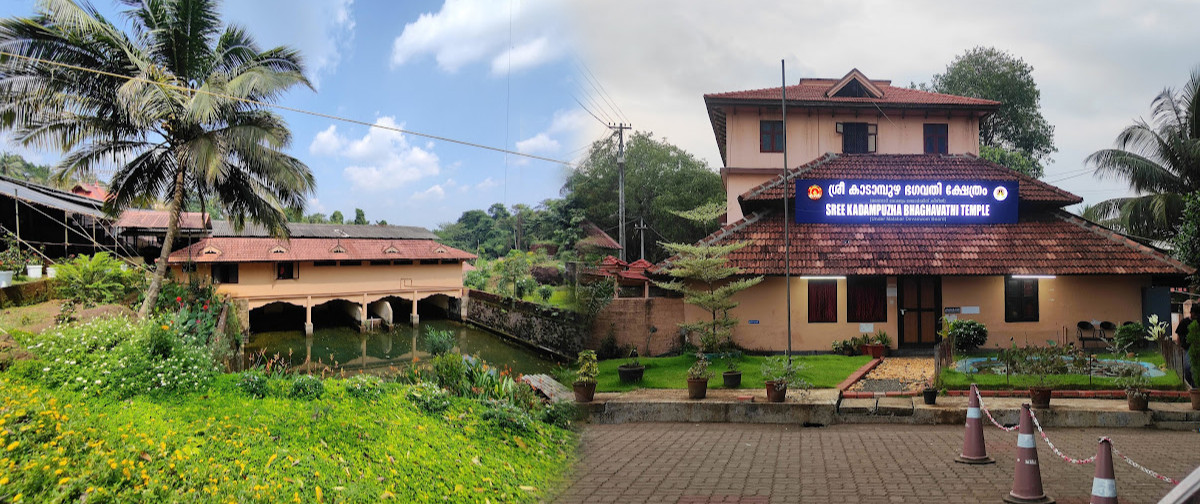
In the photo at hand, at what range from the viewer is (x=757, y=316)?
1428 cm

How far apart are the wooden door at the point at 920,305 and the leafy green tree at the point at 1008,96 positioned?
18.0 metres

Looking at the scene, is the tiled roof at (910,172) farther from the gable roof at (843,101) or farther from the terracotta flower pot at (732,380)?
the terracotta flower pot at (732,380)

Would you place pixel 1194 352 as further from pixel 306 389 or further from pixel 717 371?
pixel 306 389

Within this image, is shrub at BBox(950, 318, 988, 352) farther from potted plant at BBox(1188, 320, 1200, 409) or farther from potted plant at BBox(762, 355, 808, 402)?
potted plant at BBox(762, 355, 808, 402)

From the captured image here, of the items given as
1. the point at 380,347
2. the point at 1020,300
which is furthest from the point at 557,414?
the point at 380,347

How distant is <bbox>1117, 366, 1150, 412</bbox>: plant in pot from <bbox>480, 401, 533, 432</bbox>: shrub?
8832mm

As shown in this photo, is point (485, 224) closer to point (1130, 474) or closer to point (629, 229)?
point (629, 229)

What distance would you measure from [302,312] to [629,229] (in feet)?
59.0

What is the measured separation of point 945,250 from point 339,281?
2516 centimetres

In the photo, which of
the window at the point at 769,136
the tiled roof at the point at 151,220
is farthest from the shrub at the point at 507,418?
the tiled roof at the point at 151,220

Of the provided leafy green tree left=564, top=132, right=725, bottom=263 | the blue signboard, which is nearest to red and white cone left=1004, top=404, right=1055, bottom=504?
the blue signboard

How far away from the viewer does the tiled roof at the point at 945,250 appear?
45.9ft

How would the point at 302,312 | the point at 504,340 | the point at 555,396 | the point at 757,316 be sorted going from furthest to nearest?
the point at 302,312 < the point at 504,340 < the point at 757,316 < the point at 555,396

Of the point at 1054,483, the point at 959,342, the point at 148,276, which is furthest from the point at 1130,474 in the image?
the point at 148,276
